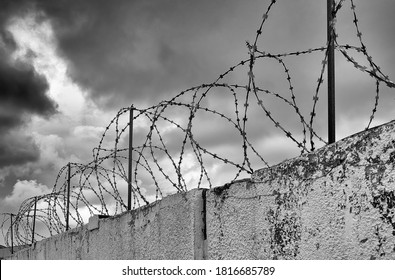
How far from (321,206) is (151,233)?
185cm

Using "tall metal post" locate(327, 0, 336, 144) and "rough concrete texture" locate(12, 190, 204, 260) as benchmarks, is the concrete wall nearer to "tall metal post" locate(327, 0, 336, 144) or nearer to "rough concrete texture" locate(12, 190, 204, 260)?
"rough concrete texture" locate(12, 190, 204, 260)

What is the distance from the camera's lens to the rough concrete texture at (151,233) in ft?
11.0

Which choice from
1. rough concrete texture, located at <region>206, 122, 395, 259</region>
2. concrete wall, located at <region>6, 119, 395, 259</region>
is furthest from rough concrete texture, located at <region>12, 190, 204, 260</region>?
rough concrete texture, located at <region>206, 122, 395, 259</region>

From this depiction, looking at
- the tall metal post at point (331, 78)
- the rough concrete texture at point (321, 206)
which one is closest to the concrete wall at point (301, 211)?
the rough concrete texture at point (321, 206)

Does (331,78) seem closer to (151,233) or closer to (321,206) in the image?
(321,206)

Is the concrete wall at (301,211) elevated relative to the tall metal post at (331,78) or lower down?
lower down

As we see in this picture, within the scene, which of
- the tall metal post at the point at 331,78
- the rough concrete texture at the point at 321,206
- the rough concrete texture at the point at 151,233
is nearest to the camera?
the rough concrete texture at the point at 321,206

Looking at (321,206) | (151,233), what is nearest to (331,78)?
(321,206)

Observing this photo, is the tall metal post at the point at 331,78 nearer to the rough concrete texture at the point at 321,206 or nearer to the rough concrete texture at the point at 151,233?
the rough concrete texture at the point at 321,206

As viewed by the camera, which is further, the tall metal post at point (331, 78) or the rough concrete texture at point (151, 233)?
the rough concrete texture at point (151, 233)

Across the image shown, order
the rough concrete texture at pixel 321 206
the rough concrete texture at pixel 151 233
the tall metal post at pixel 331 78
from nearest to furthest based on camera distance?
the rough concrete texture at pixel 321 206 < the tall metal post at pixel 331 78 < the rough concrete texture at pixel 151 233
